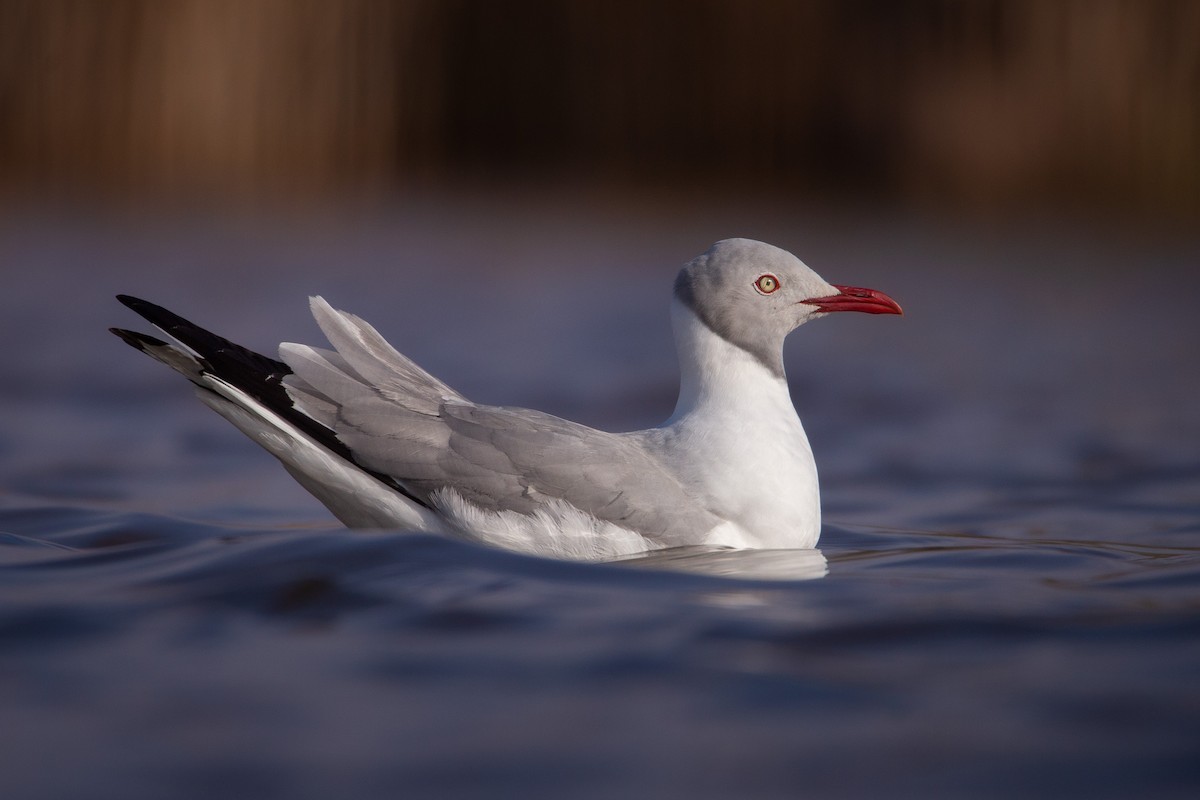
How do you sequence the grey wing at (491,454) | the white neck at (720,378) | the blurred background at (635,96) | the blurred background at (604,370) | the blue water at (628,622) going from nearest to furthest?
the blue water at (628,622) → the blurred background at (604,370) → the grey wing at (491,454) → the white neck at (720,378) → the blurred background at (635,96)

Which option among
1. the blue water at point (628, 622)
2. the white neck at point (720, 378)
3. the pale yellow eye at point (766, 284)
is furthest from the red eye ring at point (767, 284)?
the blue water at point (628, 622)

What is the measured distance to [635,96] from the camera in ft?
52.0

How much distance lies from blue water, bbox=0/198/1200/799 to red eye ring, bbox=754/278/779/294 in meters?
0.85

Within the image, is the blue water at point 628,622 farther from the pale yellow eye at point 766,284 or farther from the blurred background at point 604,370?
the pale yellow eye at point 766,284

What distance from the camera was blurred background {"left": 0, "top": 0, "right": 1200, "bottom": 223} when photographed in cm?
1364

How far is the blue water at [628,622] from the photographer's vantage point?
2846 millimetres

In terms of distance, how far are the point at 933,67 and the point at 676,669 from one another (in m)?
12.1

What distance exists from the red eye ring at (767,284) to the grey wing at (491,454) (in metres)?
0.68

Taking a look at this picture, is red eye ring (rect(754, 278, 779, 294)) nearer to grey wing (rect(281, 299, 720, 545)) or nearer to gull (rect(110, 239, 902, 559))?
gull (rect(110, 239, 902, 559))

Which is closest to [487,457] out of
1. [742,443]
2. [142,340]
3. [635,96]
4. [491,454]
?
[491,454]

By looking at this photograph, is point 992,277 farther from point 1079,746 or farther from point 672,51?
point 1079,746

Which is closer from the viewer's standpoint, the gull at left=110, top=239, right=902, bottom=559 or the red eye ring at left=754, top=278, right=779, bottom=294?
the gull at left=110, top=239, right=902, bottom=559

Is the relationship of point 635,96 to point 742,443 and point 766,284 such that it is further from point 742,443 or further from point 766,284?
point 742,443

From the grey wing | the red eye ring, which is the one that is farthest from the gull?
the red eye ring
